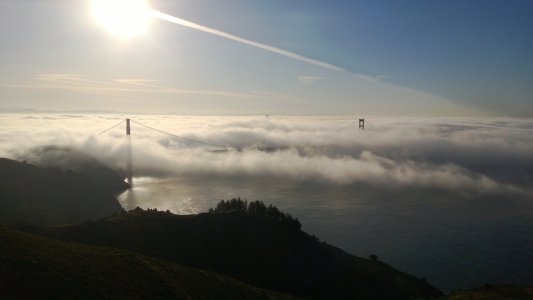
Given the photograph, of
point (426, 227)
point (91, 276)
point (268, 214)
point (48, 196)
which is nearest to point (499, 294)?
point (268, 214)

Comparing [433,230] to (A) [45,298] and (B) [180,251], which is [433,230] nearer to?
(B) [180,251]

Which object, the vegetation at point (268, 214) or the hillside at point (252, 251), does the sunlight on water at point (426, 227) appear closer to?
the hillside at point (252, 251)

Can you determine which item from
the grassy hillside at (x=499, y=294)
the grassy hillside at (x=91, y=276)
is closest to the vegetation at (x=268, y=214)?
the grassy hillside at (x=499, y=294)

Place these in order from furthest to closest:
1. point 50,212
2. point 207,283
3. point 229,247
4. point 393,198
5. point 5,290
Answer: point 393,198
point 50,212
point 229,247
point 207,283
point 5,290

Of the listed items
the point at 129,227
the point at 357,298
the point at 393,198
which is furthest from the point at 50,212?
the point at 393,198

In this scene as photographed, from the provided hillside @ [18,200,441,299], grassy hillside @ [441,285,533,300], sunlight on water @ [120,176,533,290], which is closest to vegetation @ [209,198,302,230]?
hillside @ [18,200,441,299]

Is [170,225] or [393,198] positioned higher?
[170,225]
